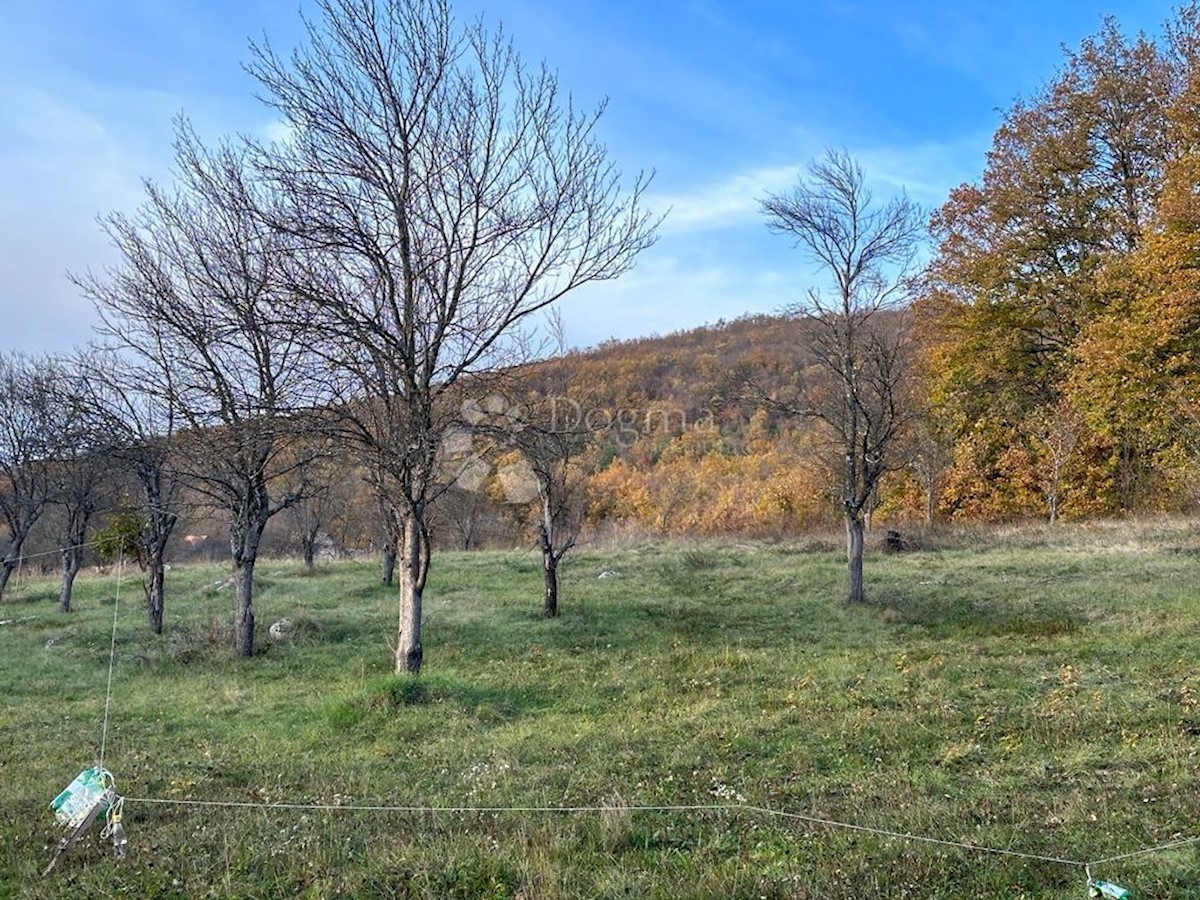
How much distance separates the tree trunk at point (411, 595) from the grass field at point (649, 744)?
43 centimetres

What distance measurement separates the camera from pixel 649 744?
6348mm

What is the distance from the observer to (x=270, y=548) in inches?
1478

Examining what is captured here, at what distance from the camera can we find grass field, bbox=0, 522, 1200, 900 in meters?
3.83

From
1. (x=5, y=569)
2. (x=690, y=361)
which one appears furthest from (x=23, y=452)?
(x=690, y=361)

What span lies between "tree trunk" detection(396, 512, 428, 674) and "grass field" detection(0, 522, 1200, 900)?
16.8 inches

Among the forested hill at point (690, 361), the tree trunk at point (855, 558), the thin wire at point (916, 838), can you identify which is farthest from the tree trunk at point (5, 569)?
the forested hill at point (690, 361)

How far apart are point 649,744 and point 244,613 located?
8.00 meters

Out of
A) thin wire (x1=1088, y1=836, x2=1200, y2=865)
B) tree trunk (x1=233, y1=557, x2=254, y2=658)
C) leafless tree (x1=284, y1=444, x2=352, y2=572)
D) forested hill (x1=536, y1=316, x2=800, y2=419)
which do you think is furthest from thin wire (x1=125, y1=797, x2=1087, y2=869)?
forested hill (x1=536, y1=316, x2=800, y2=419)

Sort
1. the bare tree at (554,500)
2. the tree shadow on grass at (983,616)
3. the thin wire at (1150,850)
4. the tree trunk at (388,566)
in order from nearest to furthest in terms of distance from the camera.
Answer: the thin wire at (1150,850)
the tree shadow on grass at (983,616)
the bare tree at (554,500)
the tree trunk at (388,566)

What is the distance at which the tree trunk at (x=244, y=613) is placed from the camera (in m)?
11.7

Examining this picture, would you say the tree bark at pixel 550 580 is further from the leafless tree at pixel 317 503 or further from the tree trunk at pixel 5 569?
the tree trunk at pixel 5 569

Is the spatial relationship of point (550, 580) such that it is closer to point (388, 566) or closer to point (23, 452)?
point (388, 566)

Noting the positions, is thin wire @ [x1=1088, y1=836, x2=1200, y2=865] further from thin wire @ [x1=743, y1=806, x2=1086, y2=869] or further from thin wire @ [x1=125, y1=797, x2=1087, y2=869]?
thin wire @ [x1=125, y1=797, x2=1087, y2=869]

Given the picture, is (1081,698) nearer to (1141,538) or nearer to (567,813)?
(567,813)
